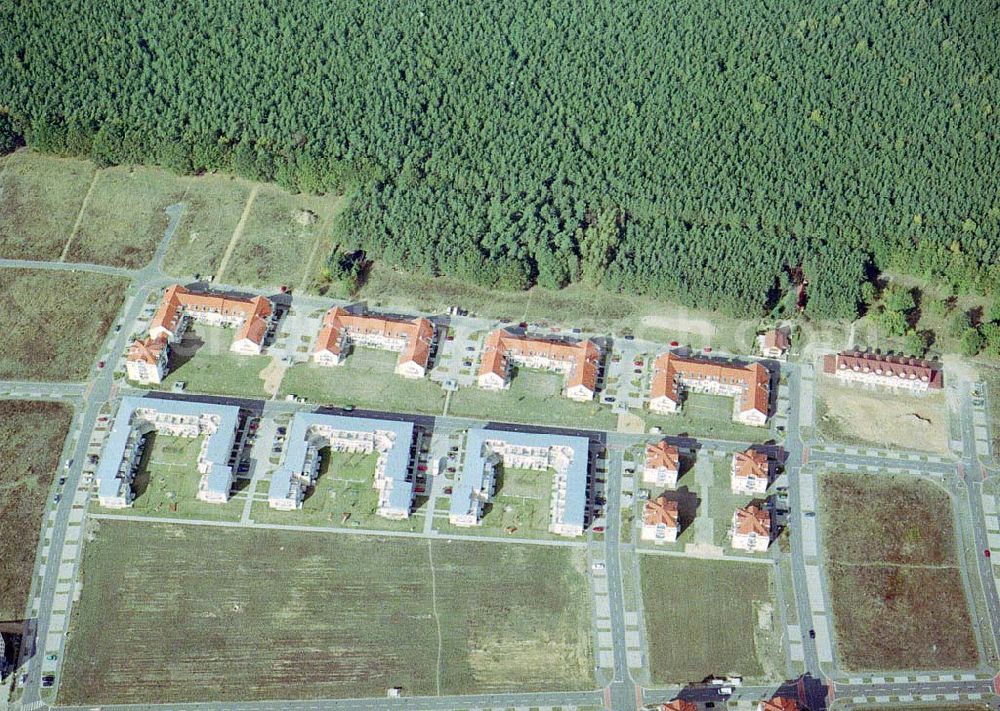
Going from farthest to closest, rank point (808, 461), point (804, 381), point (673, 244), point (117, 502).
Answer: point (673, 244) < point (804, 381) < point (808, 461) < point (117, 502)

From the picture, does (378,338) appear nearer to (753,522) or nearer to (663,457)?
(663,457)

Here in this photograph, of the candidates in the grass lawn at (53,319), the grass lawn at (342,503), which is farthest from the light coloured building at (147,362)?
the grass lawn at (342,503)

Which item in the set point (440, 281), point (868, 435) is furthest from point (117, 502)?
point (868, 435)

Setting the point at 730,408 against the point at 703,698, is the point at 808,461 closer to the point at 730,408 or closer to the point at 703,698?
the point at 730,408

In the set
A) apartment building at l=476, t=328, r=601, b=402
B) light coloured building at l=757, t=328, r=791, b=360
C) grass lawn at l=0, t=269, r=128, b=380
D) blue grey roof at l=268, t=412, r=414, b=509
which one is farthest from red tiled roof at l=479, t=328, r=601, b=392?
grass lawn at l=0, t=269, r=128, b=380

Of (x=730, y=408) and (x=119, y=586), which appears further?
(x=730, y=408)

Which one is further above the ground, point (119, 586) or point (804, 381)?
point (804, 381)

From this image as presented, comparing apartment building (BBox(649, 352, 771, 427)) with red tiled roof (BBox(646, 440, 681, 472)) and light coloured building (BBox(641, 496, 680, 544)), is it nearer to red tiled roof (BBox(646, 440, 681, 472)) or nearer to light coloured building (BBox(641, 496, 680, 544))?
red tiled roof (BBox(646, 440, 681, 472))
